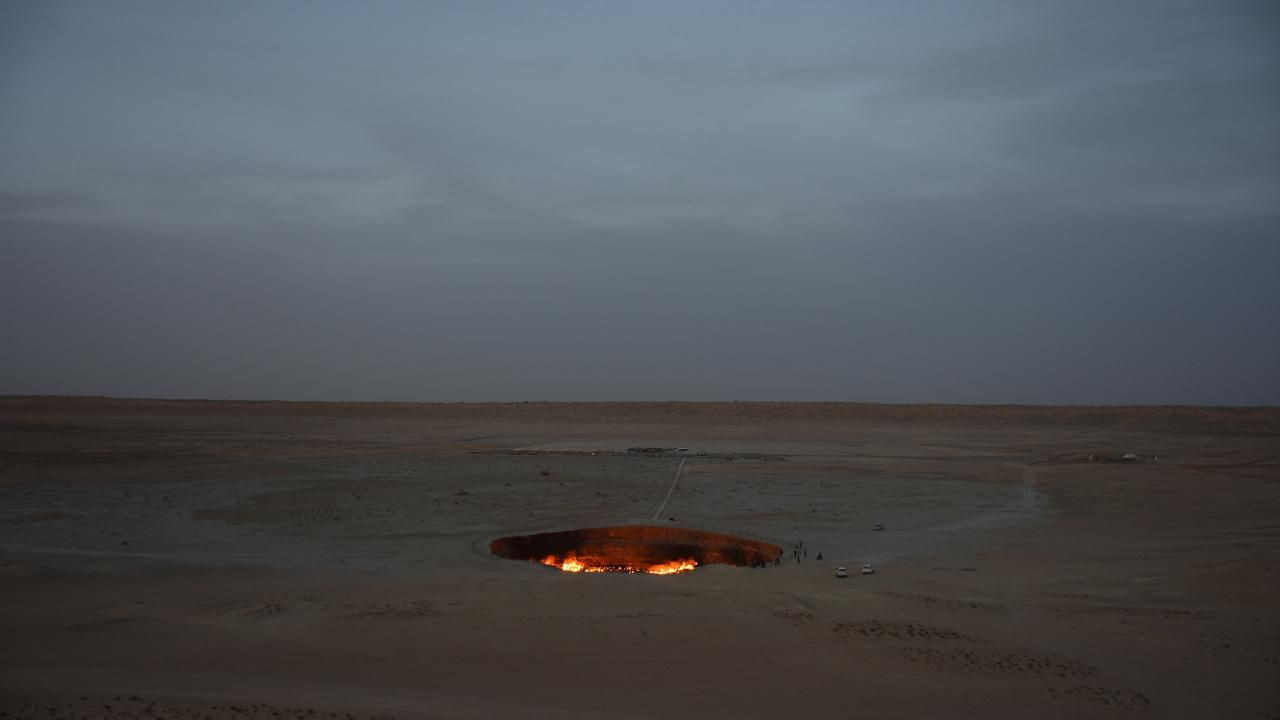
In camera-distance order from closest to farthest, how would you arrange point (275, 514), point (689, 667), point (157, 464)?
point (689, 667), point (275, 514), point (157, 464)

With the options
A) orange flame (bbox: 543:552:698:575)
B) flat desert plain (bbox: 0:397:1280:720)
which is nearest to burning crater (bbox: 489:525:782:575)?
orange flame (bbox: 543:552:698:575)

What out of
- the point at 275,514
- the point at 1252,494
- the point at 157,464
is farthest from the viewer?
the point at 157,464

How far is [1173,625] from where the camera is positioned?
7.16 m

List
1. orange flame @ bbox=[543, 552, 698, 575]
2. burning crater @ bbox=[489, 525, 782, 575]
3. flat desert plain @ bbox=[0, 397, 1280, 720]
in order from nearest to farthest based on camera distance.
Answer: flat desert plain @ bbox=[0, 397, 1280, 720] → orange flame @ bbox=[543, 552, 698, 575] → burning crater @ bbox=[489, 525, 782, 575]

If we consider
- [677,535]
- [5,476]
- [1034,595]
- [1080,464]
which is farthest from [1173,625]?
[5,476]

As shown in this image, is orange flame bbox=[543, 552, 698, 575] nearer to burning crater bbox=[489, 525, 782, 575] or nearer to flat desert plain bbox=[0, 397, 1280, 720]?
A: burning crater bbox=[489, 525, 782, 575]

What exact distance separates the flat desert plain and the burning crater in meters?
0.46

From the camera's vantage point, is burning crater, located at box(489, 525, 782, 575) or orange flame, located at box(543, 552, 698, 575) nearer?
orange flame, located at box(543, 552, 698, 575)

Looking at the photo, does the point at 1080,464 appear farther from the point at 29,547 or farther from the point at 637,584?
the point at 29,547

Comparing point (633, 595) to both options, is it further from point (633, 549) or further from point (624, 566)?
point (633, 549)

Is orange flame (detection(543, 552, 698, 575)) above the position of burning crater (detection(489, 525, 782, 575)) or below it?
below

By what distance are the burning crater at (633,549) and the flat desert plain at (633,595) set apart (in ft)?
1.51

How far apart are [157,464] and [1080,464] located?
24030mm

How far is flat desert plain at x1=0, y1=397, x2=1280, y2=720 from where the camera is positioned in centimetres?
558
